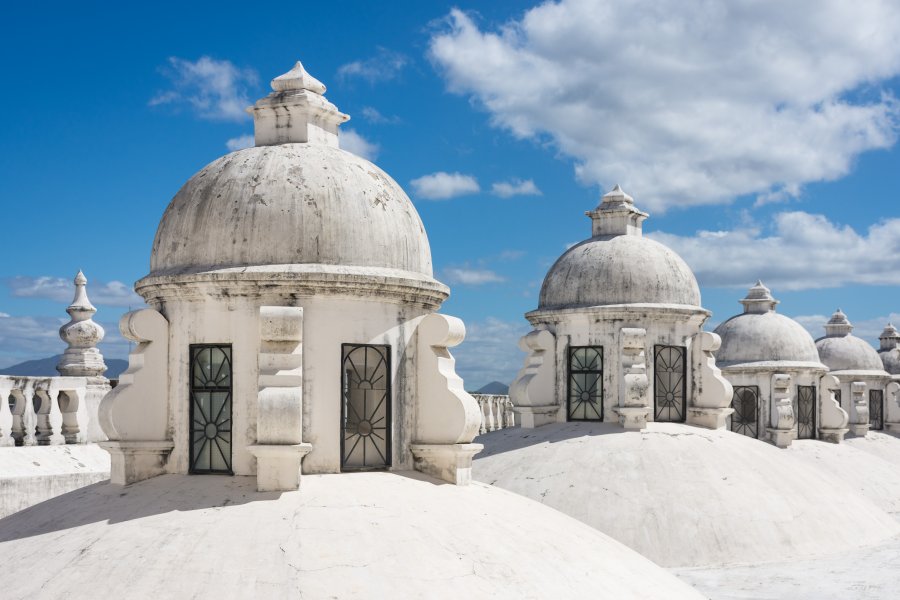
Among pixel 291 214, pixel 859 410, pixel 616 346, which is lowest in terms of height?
pixel 859 410

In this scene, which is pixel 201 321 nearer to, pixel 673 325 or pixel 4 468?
pixel 4 468

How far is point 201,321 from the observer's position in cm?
1122

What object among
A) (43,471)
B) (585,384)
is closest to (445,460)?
(43,471)

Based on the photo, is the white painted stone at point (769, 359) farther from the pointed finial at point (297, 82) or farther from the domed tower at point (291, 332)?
the pointed finial at point (297, 82)

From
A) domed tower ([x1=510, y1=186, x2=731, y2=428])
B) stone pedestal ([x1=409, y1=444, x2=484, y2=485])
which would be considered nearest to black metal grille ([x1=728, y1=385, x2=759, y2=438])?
domed tower ([x1=510, y1=186, x2=731, y2=428])

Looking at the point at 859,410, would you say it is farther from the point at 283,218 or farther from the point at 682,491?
the point at 283,218

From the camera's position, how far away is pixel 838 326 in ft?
133

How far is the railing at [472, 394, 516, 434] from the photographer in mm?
27984

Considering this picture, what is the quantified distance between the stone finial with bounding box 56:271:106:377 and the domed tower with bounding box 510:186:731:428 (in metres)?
8.42

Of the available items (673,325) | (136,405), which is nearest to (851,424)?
(673,325)

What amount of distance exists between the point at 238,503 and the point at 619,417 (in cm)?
1155

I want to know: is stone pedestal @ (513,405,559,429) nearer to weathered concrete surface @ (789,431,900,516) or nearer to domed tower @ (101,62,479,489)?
domed tower @ (101,62,479,489)

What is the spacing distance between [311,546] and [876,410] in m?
37.3

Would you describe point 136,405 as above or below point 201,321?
below
